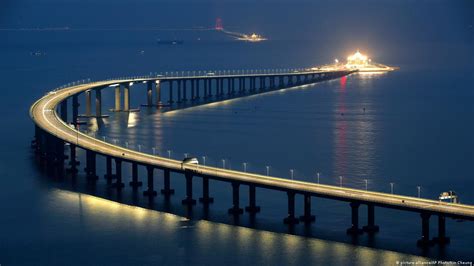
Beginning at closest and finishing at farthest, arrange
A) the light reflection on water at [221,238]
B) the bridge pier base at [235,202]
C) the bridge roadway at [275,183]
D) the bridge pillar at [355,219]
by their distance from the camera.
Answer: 1. the light reflection on water at [221,238]
2. the bridge roadway at [275,183]
3. the bridge pillar at [355,219]
4. the bridge pier base at [235,202]

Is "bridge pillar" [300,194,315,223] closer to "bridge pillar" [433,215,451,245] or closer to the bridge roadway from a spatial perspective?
A: the bridge roadway

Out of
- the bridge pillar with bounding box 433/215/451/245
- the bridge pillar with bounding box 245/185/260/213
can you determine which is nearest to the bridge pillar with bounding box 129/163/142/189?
the bridge pillar with bounding box 245/185/260/213

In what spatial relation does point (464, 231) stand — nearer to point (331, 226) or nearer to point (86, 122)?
point (331, 226)

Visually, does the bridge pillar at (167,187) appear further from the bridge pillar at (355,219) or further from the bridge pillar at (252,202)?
the bridge pillar at (355,219)

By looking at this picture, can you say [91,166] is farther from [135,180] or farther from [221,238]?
[221,238]

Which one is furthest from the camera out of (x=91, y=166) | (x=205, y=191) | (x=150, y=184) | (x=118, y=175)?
(x=91, y=166)

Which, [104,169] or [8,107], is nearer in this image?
[104,169]

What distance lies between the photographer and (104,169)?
7162 cm

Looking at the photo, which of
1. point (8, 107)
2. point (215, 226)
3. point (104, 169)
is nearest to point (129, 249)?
point (215, 226)

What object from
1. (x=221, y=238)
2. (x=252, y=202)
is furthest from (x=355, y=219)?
(x=252, y=202)

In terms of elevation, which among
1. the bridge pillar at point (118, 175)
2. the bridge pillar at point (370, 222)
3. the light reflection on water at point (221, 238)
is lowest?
the light reflection on water at point (221, 238)

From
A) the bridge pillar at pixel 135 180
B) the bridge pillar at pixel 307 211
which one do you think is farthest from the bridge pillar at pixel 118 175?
the bridge pillar at pixel 307 211

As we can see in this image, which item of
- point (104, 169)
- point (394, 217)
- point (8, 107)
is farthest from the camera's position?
point (8, 107)

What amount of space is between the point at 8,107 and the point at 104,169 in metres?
41.5
